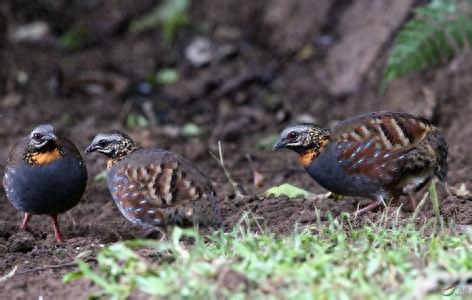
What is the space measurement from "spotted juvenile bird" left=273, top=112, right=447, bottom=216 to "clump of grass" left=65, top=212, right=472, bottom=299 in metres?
1.30

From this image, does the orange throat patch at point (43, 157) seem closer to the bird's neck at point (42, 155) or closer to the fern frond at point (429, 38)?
the bird's neck at point (42, 155)

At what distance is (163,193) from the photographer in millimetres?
6152

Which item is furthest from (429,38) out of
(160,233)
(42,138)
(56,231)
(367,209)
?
(56,231)

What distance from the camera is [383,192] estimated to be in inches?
268

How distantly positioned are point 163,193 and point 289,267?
1.72 m

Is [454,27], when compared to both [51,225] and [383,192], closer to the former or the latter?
[383,192]

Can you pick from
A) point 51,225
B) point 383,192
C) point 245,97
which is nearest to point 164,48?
point 245,97

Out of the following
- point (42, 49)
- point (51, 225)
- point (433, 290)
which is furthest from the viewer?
point (42, 49)

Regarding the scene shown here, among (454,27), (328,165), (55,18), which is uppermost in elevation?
(55,18)

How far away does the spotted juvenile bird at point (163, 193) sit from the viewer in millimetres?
6121

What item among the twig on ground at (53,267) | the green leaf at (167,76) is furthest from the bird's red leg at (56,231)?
the green leaf at (167,76)

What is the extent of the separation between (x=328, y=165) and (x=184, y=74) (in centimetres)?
542

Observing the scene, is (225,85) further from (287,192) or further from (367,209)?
(367,209)

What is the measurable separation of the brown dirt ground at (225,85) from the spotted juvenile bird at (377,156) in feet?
2.58
